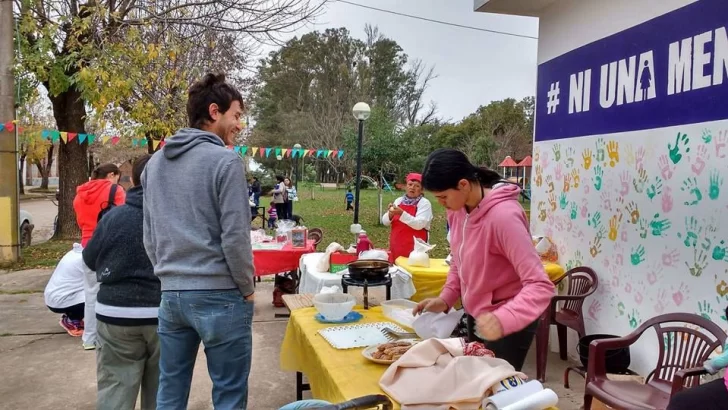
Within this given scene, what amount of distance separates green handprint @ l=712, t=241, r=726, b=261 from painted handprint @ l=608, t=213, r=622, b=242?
89 cm

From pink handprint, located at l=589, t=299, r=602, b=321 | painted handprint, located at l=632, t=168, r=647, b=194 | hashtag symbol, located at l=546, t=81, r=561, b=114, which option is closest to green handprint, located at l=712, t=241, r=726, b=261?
painted handprint, located at l=632, t=168, r=647, b=194

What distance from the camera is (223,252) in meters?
2.02

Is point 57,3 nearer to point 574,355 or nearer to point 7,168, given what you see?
point 7,168

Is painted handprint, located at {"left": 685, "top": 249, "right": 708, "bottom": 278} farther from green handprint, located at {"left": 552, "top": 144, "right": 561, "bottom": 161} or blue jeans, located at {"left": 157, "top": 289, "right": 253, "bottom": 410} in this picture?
blue jeans, located at {"left": 157, "top": 289, "right": 253, "bottom": 410}

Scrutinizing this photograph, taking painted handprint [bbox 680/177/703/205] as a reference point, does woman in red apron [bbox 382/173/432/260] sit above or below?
below

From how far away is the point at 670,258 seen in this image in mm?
3484

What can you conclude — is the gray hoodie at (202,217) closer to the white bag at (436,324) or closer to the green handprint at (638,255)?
the white bag at (436,324)

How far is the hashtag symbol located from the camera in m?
4.84

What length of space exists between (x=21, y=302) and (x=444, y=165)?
6544 mm

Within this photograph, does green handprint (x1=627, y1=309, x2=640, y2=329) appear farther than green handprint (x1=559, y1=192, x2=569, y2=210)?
No

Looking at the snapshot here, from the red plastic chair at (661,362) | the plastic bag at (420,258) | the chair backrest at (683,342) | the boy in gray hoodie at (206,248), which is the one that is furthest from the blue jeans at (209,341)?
the plastic bag at (420,258)

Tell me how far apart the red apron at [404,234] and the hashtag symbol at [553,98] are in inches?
65.8

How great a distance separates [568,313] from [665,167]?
1544 millimetres

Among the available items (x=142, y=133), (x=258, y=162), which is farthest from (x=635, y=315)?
(x=258, y=162)
